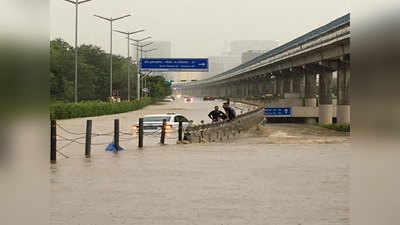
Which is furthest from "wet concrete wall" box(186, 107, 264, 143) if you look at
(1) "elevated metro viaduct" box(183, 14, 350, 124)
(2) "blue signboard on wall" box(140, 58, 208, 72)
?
(2) "blue signboard on wall" box(140, 58, 208, 72)

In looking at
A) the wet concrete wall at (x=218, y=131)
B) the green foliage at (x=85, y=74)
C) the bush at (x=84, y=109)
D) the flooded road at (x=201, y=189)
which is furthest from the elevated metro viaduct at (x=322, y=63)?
the flooded road at (x=201, y=189)

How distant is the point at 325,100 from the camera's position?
2746 inches

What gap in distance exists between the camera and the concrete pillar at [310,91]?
7850cm

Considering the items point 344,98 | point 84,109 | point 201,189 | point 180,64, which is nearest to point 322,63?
point 344,98

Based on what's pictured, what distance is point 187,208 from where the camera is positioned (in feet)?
27.8

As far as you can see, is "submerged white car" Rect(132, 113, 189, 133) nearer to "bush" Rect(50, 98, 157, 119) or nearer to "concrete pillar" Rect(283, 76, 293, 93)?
"bush" Rect(50, 98, 157, 119)

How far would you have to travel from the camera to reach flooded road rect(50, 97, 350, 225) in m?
7.73

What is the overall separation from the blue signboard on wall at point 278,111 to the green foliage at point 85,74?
29.6m

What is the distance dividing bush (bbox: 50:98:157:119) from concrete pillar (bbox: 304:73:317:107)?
84.6ft

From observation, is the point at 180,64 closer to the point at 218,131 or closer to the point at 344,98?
Answer: the point at 344,98

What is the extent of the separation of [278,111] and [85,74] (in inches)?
1806
